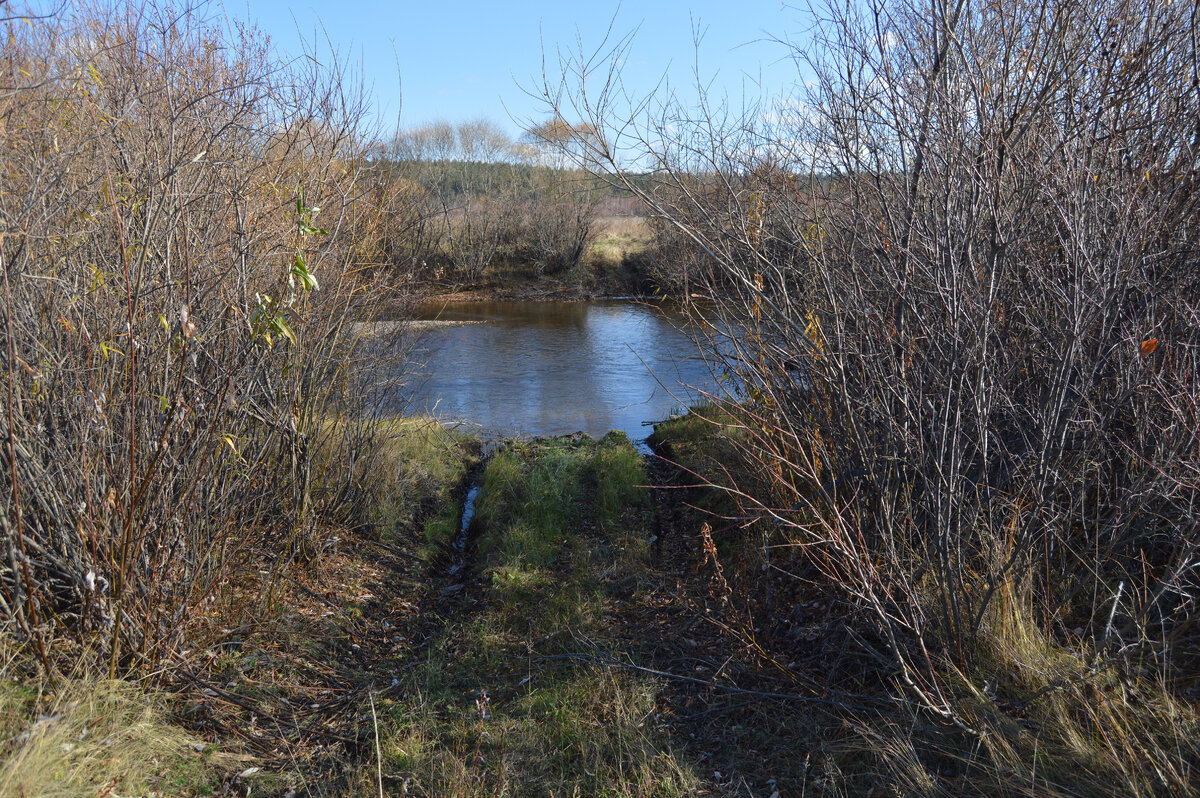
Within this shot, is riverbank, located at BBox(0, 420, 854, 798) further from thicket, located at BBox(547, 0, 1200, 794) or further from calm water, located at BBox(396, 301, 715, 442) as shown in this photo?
calm water, located at BBox(396, 301, 715, 442)

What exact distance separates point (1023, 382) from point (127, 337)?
14.4ft

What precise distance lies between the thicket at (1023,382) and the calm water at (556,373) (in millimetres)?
3113

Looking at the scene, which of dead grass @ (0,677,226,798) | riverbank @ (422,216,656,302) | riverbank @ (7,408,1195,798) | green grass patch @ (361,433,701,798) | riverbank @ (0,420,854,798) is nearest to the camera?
dead grass @ (0,677,226,798)

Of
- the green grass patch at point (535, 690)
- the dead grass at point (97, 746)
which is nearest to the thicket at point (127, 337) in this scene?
the dead grass at point (97, 746)

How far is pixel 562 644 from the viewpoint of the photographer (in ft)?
15.4

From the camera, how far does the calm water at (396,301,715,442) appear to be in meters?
11.5

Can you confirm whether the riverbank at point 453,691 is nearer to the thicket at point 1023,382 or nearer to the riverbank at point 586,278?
the thicket at point 1023,382

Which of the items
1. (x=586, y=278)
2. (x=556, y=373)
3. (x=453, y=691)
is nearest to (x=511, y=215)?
(x=586, y=278)

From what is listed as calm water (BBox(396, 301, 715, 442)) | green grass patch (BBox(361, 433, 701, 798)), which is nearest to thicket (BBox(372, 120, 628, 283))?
calm water (BBox(396, 301, 715, 442))

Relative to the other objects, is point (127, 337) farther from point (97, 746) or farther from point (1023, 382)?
point (1023, 382)

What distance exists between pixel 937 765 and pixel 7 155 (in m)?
4.89

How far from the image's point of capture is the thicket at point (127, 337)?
313 cm

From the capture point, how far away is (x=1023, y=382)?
13.0 feet

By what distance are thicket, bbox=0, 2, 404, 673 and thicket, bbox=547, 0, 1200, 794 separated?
1.93 metres
